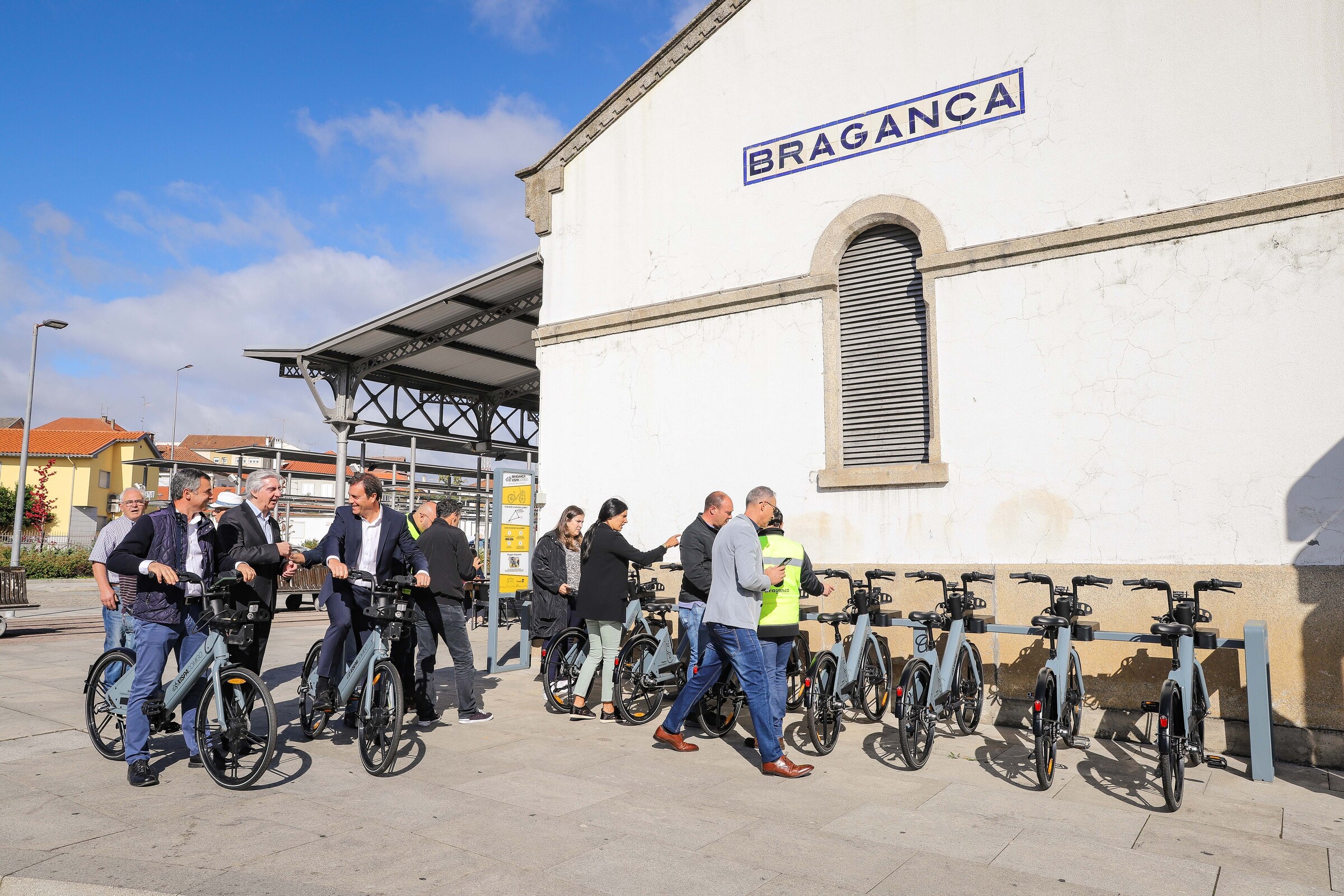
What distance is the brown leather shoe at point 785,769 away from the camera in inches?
231

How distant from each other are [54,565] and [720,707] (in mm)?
Answer: 30952

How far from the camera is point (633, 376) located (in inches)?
410

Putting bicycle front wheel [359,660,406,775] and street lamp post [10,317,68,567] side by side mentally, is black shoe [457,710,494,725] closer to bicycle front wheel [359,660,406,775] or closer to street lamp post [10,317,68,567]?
bicycle front wheel [359,660,406,775]

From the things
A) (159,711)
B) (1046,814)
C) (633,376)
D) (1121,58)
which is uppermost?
(1121,58)

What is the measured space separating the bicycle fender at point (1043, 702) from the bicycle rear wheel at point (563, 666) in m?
3.98

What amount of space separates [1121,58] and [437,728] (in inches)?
321

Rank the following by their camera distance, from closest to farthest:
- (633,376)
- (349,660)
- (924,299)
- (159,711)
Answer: (159,711) → (349,660) → (924,299) → (633,376)

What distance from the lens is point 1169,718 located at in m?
5.22

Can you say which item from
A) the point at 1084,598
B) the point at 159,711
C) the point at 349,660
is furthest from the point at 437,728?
the point at 1084,598

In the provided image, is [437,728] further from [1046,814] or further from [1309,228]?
[1309,228]

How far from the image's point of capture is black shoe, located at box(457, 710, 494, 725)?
7.41 metres

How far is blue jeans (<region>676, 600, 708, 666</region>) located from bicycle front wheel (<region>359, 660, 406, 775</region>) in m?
2.51

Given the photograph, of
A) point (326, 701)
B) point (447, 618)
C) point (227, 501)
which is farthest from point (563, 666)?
point (227, 501)

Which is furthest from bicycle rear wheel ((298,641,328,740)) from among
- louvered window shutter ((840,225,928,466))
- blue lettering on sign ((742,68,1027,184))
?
blue lettering on sign ((742,68,1027,184))
